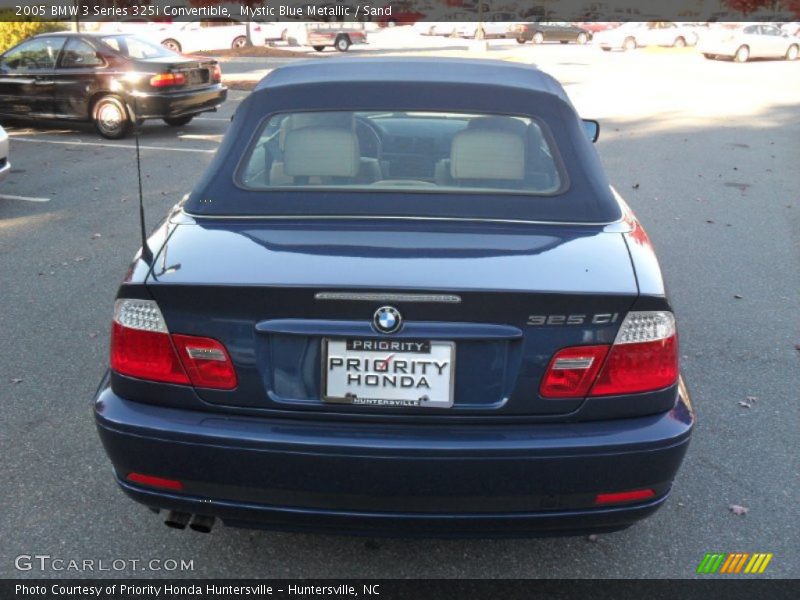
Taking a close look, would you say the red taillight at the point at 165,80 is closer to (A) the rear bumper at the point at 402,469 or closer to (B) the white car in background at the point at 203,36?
(A) the rear bumper at the point at 402,469

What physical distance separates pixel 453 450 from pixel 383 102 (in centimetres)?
171

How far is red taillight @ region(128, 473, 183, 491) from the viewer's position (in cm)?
280

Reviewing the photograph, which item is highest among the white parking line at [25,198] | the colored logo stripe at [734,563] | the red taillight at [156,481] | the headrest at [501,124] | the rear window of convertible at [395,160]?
the headrest at [501,124]

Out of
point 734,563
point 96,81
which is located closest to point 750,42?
point 96,81

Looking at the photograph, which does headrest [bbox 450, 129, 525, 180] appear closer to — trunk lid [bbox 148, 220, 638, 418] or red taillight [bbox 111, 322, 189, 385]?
trunk lid [bbox 148, 220, 638, 418]

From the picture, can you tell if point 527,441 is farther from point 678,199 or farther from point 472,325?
point 678,199

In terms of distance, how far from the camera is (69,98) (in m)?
14.0

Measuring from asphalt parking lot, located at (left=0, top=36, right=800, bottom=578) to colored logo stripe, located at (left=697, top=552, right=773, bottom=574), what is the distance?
3 cm

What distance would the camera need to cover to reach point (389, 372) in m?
2.68

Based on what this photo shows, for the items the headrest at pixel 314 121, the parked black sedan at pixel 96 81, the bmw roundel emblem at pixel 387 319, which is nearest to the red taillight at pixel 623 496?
the bmw roundel emblem at pixel 387 319

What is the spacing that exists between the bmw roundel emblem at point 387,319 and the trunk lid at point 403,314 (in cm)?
2


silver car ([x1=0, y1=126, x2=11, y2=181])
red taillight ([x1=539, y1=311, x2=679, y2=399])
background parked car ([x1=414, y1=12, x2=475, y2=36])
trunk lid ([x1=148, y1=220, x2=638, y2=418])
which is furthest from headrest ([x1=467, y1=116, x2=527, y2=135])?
background parked car ([x1=414, y1=12, x2=475, y2=36])

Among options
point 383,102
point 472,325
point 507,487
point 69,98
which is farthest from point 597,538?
point 69,98

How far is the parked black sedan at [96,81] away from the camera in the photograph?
13.8 m
